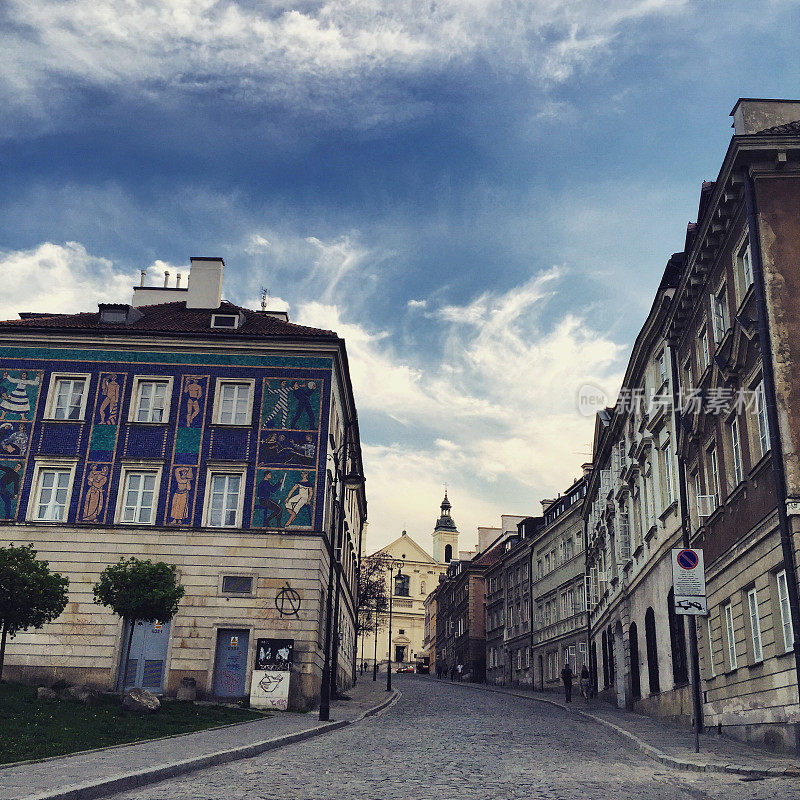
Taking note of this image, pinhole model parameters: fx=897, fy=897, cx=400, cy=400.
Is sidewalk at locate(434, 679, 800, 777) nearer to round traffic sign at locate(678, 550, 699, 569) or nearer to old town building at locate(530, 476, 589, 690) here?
round traffic sign at locate(678, 550, 699, 569)

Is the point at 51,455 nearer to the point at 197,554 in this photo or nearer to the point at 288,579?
the point at 197,554

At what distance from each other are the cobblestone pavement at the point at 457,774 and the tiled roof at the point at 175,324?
17690 millimetres

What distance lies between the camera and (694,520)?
23.6 metres

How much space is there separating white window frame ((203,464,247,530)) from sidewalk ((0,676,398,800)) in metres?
11.1

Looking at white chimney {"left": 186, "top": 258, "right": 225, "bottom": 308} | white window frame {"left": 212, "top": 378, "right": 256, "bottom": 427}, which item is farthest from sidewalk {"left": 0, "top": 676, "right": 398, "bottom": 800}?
white chimney {"left": 186, "top": 258, "right": 225, "bottom": 308}

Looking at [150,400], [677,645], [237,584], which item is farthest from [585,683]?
[150,400]

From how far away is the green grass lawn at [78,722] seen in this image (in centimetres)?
1377

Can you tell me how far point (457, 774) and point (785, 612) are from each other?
7.44m

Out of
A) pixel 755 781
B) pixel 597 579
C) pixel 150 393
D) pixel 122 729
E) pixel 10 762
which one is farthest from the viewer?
pixel 597 579

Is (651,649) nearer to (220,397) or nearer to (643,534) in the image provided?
(643,534)

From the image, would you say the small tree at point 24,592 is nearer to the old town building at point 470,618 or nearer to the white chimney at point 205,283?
the white chimney at point 205,283

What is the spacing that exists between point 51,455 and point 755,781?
27044 millimetres

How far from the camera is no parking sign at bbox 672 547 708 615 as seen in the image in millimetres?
15695

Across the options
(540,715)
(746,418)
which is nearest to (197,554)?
(540,715)
